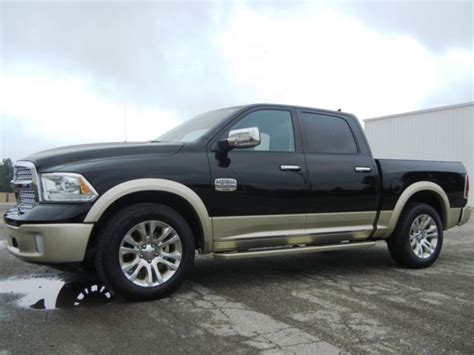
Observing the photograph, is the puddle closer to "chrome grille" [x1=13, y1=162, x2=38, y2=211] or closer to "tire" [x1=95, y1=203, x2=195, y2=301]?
"tire" [x1=95, y1=203, x2=195, y2=301]

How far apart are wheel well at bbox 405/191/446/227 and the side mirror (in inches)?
114

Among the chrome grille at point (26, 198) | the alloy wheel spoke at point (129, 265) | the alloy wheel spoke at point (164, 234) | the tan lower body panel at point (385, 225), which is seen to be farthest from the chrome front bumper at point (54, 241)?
the tan lower body panel at point (385, 225)

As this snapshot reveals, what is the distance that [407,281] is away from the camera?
214 inches

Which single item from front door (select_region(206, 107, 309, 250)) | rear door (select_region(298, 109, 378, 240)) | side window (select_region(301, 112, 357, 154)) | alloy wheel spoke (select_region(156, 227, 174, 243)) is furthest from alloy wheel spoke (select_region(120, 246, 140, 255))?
side window (select_region(301, 112, 357, 154))

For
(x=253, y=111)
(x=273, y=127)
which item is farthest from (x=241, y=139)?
(x=273, y=127)

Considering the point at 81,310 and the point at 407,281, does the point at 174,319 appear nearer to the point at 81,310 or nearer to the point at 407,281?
the point at 81,310

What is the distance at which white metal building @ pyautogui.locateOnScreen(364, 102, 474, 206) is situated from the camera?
20.2 meters

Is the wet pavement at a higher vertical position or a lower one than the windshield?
lower

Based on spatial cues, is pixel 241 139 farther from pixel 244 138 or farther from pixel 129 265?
pixel 129 265

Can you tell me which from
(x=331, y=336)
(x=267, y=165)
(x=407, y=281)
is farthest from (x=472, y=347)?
(x=267, y=165)

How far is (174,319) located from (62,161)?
1641 millimetres

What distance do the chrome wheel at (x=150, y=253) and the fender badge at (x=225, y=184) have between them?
0.62m

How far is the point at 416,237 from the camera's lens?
20.6 ft

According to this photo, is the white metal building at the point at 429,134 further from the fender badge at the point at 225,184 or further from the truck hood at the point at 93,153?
Answer: the truck hood at the point at 93,153
